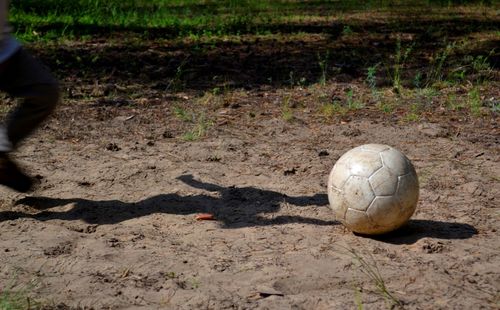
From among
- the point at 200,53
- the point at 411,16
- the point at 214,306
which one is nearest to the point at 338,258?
the point at 214,306

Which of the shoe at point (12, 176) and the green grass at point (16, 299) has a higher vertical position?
the shoe at point (12, 176)

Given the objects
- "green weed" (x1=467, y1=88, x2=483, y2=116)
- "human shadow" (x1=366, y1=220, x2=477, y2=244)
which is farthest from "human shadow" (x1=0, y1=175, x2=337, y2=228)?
"green weed" (x1=467, y1=88, x2=483, y2=116)

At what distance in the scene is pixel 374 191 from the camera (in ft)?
15.9

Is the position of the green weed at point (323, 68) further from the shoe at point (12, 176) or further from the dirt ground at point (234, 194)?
the shoe at point (12, 176)

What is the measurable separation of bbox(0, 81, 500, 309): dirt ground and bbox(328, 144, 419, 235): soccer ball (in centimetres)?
15

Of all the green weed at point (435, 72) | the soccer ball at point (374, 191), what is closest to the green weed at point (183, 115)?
the green weed at point (435, 72)

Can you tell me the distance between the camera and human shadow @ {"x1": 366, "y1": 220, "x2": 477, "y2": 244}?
16.4 feet

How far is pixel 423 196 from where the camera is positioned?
19.0ft

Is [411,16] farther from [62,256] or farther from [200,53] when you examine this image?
[62,256]

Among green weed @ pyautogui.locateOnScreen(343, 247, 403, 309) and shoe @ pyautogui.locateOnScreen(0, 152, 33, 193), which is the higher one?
shoe @ pyautogui.locateOnScreen(0, 152, 33, 193)

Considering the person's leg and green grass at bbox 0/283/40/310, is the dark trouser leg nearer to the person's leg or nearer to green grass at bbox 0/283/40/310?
the person's leg

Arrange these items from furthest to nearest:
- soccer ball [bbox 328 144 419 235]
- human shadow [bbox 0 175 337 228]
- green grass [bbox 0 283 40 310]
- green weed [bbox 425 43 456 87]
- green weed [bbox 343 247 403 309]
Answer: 1. green weed [bbox 425 43 456 87]
2. human shadow [bbox 0 175 337 228]
3. soccer ball [bbox 328 144 419 235]
4. green weed [bbox 343 247 403 309]
5. green grass [bbox 0 283 40 310]

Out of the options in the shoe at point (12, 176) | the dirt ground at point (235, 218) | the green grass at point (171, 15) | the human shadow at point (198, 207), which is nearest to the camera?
the dirt ground at point (235, 218)

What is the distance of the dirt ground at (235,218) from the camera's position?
14.1ft
